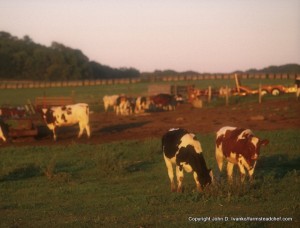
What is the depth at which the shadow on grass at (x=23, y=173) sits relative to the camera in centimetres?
1562

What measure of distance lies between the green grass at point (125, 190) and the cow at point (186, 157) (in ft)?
1.36

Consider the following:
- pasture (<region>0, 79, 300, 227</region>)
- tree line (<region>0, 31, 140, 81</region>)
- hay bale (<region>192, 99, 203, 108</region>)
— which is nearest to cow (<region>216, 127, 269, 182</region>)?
pasture (<region>0, 79, 300, 227</region>)

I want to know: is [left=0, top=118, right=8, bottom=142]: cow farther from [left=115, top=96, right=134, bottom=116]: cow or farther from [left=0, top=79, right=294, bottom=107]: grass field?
[left=0, top=79, right=294, bottom=107]: grass field

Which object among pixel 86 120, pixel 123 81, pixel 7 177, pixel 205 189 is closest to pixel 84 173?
pixel 7 177

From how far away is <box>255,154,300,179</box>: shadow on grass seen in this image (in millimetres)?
14367

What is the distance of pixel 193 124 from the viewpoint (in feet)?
91.5

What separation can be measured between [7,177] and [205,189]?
721cm

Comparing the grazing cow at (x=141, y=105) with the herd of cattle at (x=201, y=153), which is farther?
the grazing cow at (x=141, y=105)

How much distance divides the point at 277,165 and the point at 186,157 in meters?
4.99


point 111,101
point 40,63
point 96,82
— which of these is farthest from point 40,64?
point 111,101

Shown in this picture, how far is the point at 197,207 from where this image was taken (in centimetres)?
1020

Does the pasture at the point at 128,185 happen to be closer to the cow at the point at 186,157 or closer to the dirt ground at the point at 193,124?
the dirt ground at the point at 193,124

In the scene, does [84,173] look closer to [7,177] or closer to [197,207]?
[7,177]

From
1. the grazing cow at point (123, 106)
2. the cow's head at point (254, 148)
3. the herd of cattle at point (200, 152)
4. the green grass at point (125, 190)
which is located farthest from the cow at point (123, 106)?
the cow's head at point (254, 148)
